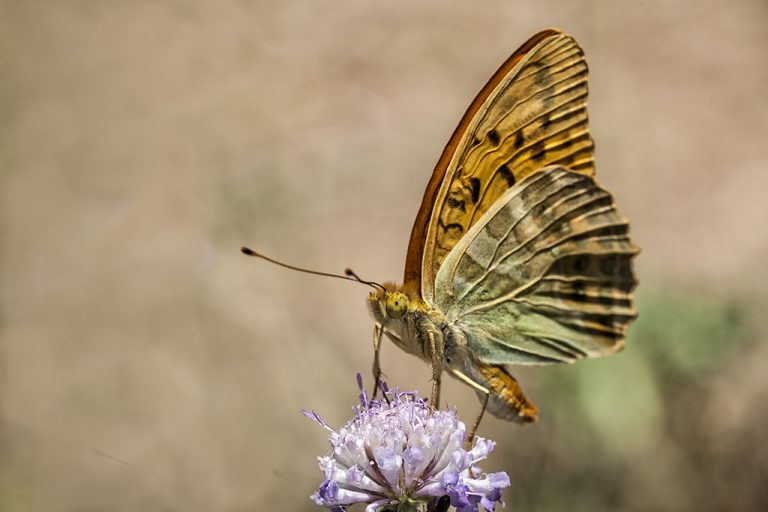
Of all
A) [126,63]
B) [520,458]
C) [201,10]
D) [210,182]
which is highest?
[201,10]

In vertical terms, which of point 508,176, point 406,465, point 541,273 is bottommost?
point 406,465

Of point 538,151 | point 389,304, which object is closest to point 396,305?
point 389,304

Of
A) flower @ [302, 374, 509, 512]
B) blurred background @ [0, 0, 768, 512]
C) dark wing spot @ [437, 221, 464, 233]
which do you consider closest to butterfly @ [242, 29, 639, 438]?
dark wing spot @ [437, 221, 464, 233]

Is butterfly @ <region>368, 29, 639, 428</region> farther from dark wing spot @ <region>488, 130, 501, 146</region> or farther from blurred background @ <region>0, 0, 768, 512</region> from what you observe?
blurred background @ <region>0, 0, 768, 512</region>

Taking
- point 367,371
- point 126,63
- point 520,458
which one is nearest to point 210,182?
point 126,63

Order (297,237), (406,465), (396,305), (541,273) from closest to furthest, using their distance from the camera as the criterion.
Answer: (406,465) < (396,305) < (541,273) < (297,237)

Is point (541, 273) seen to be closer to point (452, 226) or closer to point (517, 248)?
point (517, 248)

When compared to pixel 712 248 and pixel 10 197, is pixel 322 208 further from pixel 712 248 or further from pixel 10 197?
pixel 712 248
